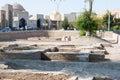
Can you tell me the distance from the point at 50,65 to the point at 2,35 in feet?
94.5

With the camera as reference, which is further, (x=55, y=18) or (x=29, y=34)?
(x=55, y=18)

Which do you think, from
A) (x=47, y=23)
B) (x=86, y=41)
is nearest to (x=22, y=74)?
(x=86, y=41)

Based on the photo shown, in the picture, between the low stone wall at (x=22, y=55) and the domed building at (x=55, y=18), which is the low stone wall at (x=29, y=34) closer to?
the low stone wall at (x=22, y=55)

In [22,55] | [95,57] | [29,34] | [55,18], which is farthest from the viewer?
[55,18]

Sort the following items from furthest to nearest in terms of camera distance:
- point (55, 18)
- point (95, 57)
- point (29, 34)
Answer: point (55, 18) < point (29, 34) < point (95, 57)

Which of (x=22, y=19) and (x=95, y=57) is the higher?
(x=22, y=19)

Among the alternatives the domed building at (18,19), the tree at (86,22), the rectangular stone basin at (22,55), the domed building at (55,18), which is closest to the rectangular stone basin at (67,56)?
the rectangular stone basin at (22,55)

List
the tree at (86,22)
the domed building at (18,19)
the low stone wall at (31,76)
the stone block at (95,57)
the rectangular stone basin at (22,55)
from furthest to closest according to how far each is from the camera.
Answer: the domed building at (18,19), the tree at (86,22), the stone block at (95,57), the rectangular stone basin at (22,55), the low stone wall at (31,76)

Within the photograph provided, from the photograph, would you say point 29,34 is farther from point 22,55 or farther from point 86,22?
point 22,55

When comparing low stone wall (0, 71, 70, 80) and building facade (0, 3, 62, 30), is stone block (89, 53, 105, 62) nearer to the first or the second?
low stone wall (0, 71, 70, 80)

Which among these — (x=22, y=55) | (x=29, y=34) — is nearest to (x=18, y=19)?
(x=29, y=34)

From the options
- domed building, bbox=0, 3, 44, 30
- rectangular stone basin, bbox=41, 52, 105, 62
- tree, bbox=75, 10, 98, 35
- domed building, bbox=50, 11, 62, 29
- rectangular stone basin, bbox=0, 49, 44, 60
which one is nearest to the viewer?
rectangular stone basin, bbox=41, 52, 105, 62

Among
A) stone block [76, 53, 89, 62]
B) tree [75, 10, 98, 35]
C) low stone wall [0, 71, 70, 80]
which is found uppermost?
tree [75, 10, 98, 35]

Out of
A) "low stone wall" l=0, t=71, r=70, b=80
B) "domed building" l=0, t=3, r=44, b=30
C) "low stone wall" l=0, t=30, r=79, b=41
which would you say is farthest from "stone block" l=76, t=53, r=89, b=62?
"domed building" l=0, t=3, r=44, b=30
